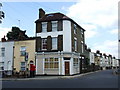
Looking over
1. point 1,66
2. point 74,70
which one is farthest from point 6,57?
point 74,70

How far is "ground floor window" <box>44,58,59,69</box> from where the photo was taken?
110 ft

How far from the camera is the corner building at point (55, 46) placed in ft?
110

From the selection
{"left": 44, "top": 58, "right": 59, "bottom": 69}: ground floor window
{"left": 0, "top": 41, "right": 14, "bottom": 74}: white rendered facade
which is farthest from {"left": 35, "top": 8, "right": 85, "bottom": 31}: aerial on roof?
{"left": 44, "top": 58, "right": 59, "bottom": 69}: ground floor window

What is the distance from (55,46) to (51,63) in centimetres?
288

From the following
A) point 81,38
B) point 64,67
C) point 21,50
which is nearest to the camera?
point 64,67

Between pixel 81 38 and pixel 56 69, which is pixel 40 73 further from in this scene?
pixel 81 38

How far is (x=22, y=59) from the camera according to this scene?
35281mm

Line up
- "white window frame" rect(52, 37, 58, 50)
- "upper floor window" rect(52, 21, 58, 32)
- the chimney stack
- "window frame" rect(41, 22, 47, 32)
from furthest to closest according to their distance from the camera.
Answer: the chimney stack → "window frame" rect(41, 22, 47, 32) → "upper floor window" rect(52, 21, 58, 32) → "white window frame" rect(52, 37, 58, 50)

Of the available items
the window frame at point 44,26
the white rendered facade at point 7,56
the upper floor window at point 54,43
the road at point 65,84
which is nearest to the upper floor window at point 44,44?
the upper floor window at point 54,43

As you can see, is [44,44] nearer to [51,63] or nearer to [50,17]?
[51,63]

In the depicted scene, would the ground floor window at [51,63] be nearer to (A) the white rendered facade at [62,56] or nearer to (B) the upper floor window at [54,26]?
(A) the white rendered facade at [62,56]

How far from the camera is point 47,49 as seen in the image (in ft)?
113

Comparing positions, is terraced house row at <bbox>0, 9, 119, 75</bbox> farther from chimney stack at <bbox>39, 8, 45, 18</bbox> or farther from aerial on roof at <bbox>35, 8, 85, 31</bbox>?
chimney stack at <bbox>39, 8, 45, 18</bbox>

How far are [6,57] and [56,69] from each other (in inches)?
373
